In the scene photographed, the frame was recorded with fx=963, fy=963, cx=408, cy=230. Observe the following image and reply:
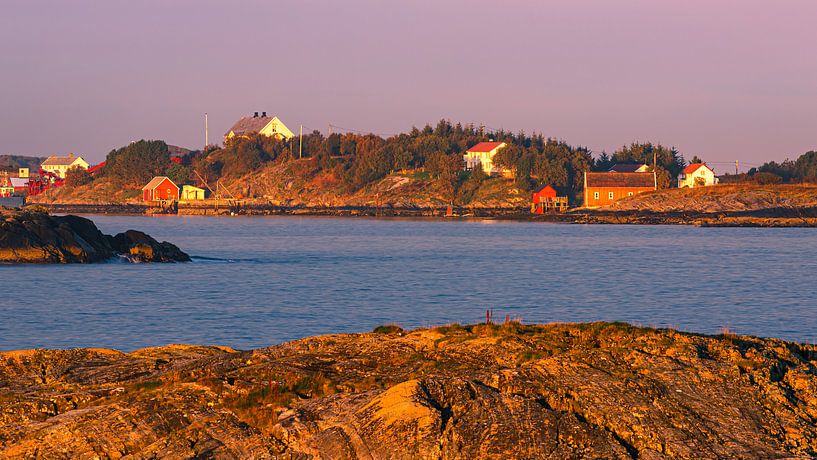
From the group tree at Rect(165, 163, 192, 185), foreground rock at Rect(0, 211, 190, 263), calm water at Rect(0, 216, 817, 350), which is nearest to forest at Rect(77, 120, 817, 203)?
tree at Rect(165, 163, 192, 185)

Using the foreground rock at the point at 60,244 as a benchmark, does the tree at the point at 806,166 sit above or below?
above

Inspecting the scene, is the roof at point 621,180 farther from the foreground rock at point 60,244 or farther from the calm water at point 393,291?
the foreground rock at point 60,244

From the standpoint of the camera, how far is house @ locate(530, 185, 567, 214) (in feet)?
497

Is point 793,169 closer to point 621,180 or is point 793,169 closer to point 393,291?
point 621,180

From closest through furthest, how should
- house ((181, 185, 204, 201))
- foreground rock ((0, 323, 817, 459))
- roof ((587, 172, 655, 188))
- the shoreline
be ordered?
1. foreground rock ((0, 323, 817, 459))
2. the shoreline
3. roof ((587, 172, 655, 188))
4. house ((181, 185, 204, 201))

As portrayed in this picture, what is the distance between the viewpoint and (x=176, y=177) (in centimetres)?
19600

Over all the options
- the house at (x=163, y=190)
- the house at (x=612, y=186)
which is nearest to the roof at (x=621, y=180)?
the house at (x=612, y=186)

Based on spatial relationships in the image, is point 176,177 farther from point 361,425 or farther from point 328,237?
point 361,425

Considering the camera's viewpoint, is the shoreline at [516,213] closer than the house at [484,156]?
Yes

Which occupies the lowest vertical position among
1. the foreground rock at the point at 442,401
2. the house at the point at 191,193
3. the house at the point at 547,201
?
the foreground rock at the point at 442,401

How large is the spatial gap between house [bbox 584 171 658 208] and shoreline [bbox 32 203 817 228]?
5.18m

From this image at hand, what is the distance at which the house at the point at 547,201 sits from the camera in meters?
151

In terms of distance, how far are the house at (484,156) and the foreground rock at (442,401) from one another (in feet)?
516

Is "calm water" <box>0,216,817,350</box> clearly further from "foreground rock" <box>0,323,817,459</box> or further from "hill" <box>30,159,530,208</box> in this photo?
"hill" <box>30,159,530,208</box>
